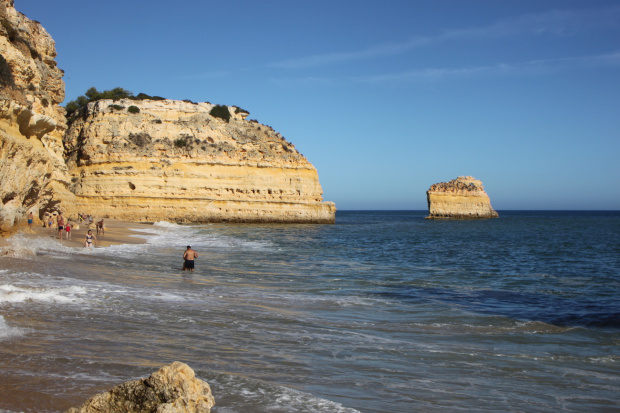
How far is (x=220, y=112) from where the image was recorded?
49219 mm

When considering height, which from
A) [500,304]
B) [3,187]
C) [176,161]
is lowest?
[500,304]

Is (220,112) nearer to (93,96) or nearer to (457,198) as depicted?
(93,96)

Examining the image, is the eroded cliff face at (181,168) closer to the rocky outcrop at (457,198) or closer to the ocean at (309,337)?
the ocean at (309,337)

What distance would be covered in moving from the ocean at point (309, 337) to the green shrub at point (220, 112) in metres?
35.3

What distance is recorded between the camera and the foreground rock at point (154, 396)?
3.25 m

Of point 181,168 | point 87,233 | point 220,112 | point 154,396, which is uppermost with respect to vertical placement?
point 220,112

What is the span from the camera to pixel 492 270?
17.7 metres

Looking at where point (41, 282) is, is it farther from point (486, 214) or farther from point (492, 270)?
A: point (486, 214)

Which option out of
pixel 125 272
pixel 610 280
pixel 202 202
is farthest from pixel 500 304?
pixel 202 202

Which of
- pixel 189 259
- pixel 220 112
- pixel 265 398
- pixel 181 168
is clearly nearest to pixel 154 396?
pixel 265 398

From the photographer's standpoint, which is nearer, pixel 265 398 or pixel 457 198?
pixel 265 398

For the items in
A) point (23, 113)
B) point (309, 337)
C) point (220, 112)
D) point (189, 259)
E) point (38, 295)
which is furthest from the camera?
point (220, 112)

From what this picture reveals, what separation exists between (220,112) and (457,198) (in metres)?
43.8

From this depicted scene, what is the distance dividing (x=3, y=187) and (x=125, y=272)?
5267 millimetres
